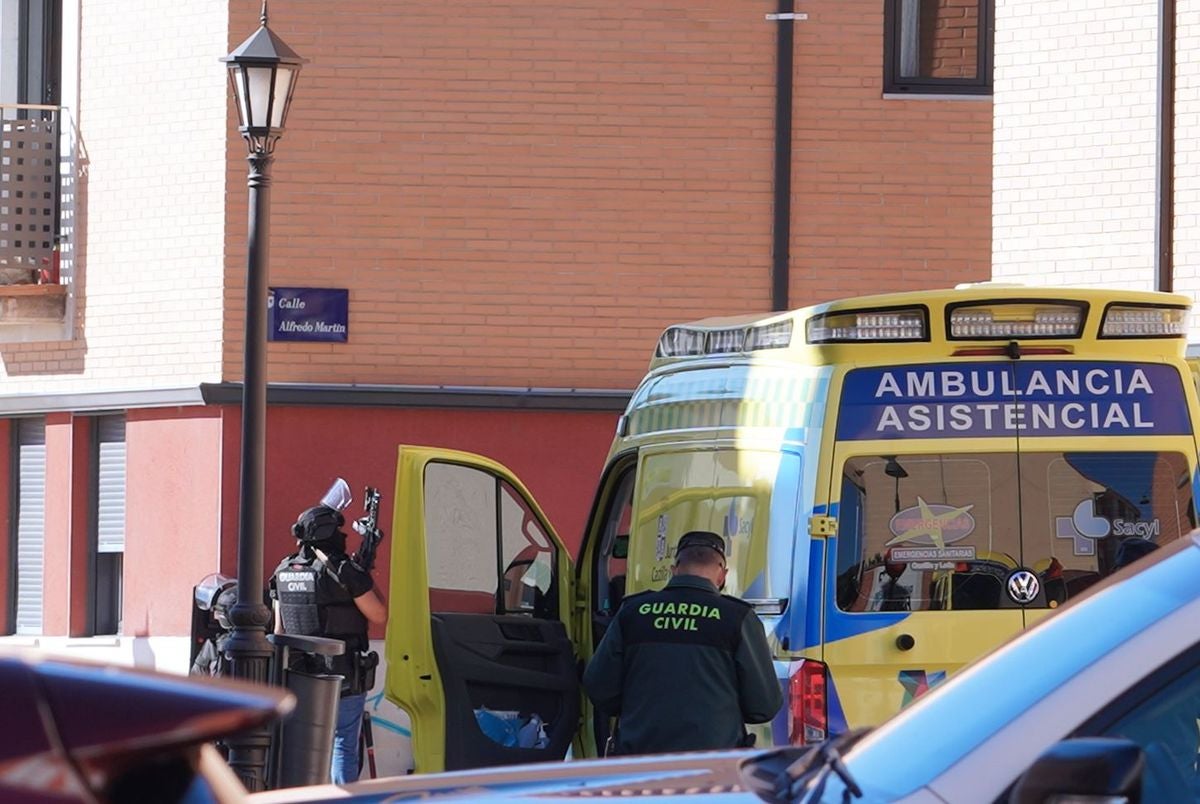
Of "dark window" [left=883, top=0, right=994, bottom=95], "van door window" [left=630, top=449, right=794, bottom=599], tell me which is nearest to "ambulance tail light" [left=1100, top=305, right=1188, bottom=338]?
"van door window" [left=630, top=449, right=794, bottom=599]

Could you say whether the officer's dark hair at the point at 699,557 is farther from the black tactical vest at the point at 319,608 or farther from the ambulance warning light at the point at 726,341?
the black tactical vest at the point at 319,608

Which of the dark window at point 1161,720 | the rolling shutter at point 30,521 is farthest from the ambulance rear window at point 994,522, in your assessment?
the rolling shutter at point 30,521

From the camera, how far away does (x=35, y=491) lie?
15039 mm

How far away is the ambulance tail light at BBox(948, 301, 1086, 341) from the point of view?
6.36 m

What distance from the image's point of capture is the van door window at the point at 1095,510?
6344mm

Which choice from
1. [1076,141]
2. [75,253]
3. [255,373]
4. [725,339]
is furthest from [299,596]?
[75,253]

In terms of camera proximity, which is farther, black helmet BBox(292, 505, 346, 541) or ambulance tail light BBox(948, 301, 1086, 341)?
black helmet BBox(292, 505, 346, 541)

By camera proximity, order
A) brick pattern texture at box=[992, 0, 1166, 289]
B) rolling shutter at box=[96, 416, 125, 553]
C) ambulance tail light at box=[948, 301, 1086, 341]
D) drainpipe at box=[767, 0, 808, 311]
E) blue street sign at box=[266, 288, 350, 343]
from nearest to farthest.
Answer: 1. ambulance tail light at box=[948, 301, 1086, 341]
2. brick pattern texture at box=[992, 0, 1166, 289]
3. blue street sign at box=[266, 288, 350, 343]
4. drainpipe at box=[767, 0, 808, 311]
5. rolling shutter at box=[96, 416, 125, 553]

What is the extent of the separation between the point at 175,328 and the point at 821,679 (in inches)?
353

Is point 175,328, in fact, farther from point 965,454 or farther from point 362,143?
point 965,454

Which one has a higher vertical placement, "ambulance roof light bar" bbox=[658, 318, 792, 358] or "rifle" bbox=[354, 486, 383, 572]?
"ambulance roof light bar" bbox=[658, 318, 792, 358]

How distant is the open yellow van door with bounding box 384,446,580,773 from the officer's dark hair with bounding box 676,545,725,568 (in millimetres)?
1248

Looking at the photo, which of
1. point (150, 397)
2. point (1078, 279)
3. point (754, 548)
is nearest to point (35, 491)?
point (150, 397)

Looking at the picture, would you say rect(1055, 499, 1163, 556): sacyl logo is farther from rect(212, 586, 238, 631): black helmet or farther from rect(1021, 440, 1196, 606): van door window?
rect(212, 586, 238, 631): black helmet
